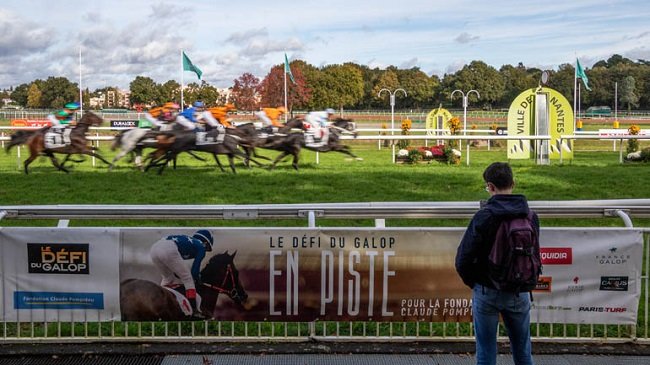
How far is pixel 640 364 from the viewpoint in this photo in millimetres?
5285

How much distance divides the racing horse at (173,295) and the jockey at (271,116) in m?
5.61

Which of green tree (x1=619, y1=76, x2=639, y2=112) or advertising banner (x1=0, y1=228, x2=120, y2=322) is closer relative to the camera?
advertising banner (x1=0, y1=228, x2=120, y2=322)

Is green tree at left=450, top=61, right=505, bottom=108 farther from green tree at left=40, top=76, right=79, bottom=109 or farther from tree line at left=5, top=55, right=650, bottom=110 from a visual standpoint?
green tree at left=40, top=76, right=79, bottom=109

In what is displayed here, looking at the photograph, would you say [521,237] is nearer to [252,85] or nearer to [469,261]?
[469,261]

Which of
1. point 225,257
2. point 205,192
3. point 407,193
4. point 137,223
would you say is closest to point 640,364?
point 225,257

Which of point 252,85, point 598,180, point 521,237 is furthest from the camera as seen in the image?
point 252,85

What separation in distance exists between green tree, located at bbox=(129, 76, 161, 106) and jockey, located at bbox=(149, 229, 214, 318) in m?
10.8

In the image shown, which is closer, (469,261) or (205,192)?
(469,261)

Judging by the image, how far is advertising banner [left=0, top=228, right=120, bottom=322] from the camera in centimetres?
556

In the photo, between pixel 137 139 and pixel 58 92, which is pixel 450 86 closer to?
pixel 58 92

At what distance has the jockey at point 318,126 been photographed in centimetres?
1175

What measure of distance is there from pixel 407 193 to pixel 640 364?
9471 millimetres

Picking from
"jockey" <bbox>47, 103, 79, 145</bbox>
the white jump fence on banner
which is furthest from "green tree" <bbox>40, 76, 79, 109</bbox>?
the white jump fence on banner

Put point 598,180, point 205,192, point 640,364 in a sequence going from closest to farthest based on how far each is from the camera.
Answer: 1. point 640,364
2. point 205,192
3. point 598,180
